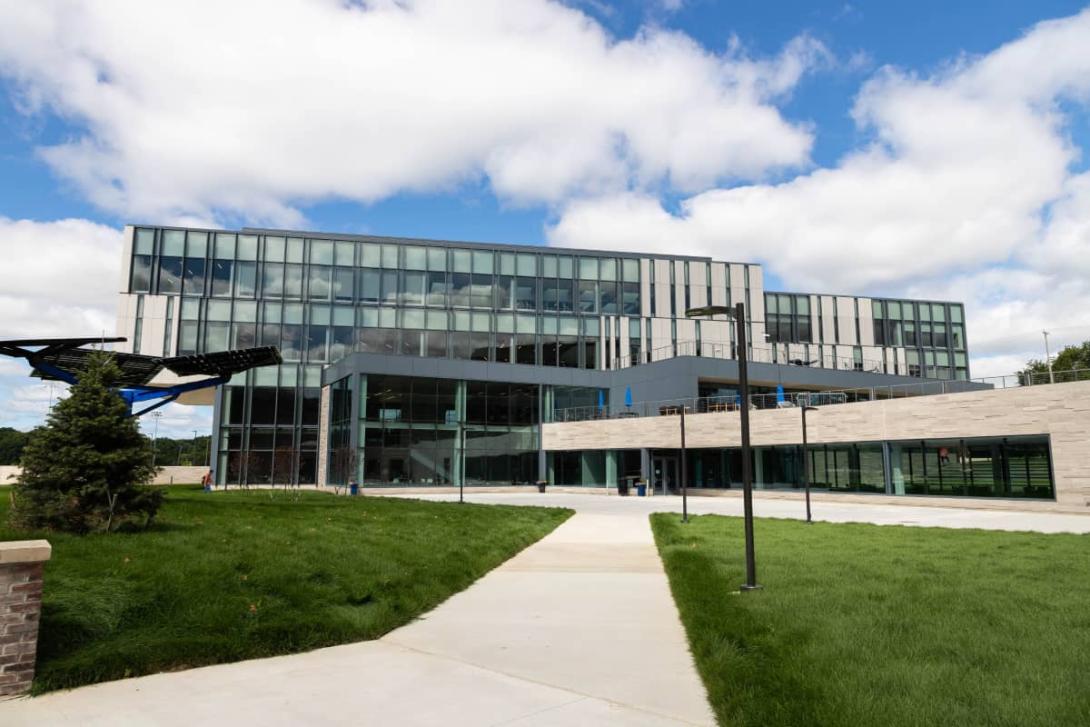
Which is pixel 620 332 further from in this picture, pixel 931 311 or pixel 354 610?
pixel 354 610

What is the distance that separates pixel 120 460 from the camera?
12.8 metres

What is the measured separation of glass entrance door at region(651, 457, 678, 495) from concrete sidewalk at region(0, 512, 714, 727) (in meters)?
38.8

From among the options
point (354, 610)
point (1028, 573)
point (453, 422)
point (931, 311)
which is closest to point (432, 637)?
point (354, 610)

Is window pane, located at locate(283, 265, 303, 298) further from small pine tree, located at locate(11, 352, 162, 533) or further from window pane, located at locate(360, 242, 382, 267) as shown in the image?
small pine tree, located at locate(11, 352, 162, 533)

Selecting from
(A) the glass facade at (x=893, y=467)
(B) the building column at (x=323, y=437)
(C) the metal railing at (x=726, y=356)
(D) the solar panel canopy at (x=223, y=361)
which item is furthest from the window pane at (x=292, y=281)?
(D) the solar panel canopy at (x=223, y=361)

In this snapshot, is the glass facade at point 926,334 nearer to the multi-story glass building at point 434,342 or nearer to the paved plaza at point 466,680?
the multi-story glass building at point 434,342

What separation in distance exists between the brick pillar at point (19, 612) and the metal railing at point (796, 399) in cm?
2522

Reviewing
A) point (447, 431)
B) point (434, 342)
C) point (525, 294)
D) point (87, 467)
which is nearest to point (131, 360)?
point (87, 467)

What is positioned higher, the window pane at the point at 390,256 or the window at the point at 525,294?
the window pane at the point at 390,256

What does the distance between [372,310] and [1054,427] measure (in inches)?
1810

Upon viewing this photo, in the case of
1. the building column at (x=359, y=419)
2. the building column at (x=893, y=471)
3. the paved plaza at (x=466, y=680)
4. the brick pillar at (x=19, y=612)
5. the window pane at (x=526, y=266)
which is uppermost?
the window pane at (x=526, y=266)

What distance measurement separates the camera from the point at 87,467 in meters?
12.5

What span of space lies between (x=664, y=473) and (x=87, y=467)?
3944 cm

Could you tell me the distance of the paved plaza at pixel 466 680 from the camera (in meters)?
5.79
